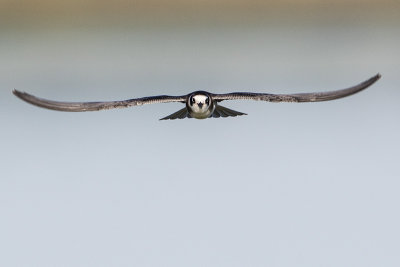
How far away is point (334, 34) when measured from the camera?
56.6 feet

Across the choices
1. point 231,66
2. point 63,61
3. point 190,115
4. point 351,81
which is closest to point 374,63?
point 351,81

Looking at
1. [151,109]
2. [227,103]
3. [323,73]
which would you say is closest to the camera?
[227,103]

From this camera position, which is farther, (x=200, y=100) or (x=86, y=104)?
(x=200, y=100)

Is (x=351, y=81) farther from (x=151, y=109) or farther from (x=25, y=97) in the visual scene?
(x=25, y=97)

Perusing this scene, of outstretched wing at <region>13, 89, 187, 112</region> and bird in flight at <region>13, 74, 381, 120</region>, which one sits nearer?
outstretched wing at <region>13, 89, 187, 112</region>

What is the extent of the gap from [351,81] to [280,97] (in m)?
8.11

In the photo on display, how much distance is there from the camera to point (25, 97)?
6.94 metres

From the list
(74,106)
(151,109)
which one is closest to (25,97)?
(74,106)

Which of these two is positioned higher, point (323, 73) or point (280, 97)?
point (323, 73)

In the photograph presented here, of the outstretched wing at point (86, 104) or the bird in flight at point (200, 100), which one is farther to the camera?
the bird in flight at point (200, 100)

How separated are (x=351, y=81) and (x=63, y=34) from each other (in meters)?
5.27

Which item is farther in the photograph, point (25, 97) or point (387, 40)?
point (387, 40)

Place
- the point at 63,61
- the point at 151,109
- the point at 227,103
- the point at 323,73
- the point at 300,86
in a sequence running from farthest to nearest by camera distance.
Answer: the point at 63,61 < the point at 323,73 < the point at 300,86 < the point at 151,109 < the point at 227,103

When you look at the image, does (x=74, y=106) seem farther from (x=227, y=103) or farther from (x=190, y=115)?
(x=227, y=103)
